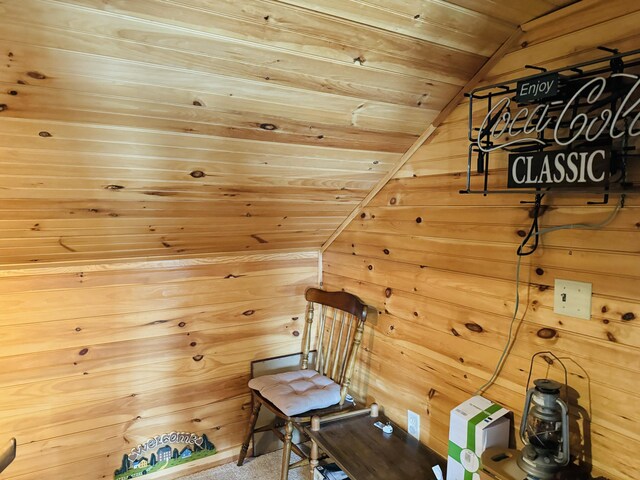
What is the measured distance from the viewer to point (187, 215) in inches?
79.7

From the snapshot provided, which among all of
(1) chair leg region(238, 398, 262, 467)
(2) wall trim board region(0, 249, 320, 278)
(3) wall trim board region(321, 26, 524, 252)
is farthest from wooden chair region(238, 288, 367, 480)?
(3) wall trim board region(321, 26, 524, 252)

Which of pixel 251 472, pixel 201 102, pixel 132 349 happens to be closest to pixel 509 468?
pixel 201 102

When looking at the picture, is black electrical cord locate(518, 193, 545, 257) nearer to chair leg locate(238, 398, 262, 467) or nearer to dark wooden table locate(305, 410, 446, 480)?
dark wooden table locate(305, 410, 446, 480)

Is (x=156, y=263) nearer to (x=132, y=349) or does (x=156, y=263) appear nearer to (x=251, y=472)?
(x=132, y=349)

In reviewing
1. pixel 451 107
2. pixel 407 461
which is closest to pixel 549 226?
pixel 451 107

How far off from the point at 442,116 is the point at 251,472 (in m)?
2.13

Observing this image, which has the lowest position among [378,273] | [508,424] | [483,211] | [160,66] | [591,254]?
[508,424]

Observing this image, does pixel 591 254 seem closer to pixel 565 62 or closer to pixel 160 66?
pixel 565 62

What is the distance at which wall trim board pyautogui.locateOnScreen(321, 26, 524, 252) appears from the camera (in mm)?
1526

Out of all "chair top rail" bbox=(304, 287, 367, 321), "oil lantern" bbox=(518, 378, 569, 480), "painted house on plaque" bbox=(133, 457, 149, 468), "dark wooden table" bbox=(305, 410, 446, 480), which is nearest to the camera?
"oil lantern" bbox=(518, 378, 569, 480)

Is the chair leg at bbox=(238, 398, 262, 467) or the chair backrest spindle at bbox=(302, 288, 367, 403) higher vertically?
the chair backrest spindle at bbox=(302, 288, 367, 403)

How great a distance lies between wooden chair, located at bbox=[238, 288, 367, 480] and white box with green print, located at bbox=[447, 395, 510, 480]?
75 centimetres

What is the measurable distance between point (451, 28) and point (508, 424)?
1.33m

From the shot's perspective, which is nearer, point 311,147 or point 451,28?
point 451,28
